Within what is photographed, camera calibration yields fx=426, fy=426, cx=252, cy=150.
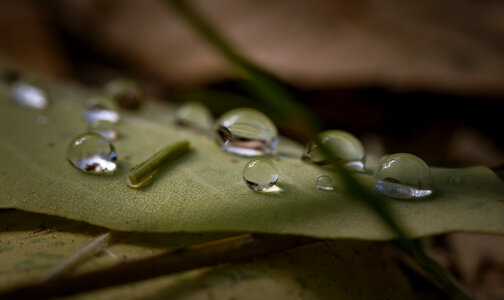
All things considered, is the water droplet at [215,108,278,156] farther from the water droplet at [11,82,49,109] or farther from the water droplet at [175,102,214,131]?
the water droplet at [11,82,49,109]

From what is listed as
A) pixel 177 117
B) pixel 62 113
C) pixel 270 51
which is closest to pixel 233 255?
pixel 177 117

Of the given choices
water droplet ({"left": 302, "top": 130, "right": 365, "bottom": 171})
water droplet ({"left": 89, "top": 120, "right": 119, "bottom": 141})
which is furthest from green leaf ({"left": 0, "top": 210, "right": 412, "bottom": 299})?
water droplet ({"left": 89, "top": 120, "right": 119, "bottom": 141})

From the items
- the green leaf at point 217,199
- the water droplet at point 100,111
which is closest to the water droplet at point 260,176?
the green leaf at point 217,199

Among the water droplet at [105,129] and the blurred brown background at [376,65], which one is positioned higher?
the blurred brown background at [376,65]

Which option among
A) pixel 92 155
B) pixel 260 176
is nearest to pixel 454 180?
pixel 260 176

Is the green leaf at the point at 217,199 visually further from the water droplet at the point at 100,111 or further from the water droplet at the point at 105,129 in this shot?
the water droplet at the point at 100,111

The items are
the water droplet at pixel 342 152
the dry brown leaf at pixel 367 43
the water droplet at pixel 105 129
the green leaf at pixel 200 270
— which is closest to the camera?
the green leaf at pixel 200 270
